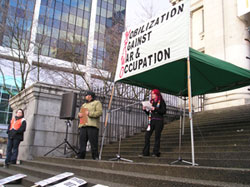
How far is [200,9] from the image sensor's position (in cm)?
2048

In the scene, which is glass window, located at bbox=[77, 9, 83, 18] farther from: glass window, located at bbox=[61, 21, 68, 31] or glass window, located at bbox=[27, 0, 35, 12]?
glass window, located at bbox=[27, 0, 35, 12]

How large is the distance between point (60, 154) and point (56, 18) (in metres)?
34.0

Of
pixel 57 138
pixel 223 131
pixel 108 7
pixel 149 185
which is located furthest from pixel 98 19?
pixel 149 185

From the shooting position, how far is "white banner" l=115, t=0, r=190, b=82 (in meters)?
6.19

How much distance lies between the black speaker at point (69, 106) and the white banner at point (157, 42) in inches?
77.9

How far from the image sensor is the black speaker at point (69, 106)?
887 centimetres

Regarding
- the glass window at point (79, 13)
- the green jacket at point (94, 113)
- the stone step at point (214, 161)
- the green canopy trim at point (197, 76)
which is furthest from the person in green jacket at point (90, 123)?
the glass window at point (79, 13)

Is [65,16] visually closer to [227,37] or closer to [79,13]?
[79,13]

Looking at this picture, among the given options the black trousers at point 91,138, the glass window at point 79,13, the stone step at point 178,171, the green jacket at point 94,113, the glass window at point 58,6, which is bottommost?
the stone step at point 178,171

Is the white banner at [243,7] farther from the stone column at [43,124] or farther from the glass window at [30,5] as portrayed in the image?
the glass window at [30,5]

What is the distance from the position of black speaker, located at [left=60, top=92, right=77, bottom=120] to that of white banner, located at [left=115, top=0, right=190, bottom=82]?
1978 mm

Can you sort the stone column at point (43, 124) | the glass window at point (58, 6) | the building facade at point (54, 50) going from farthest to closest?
the glass window at point (58, 6) → the building facade at point (54, 50) → the stone column at point (43, 124)

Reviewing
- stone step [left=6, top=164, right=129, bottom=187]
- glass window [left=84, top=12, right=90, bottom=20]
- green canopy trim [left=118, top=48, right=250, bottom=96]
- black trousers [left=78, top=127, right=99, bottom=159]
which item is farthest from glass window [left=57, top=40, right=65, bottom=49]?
glass window [left=84, top=12, right=90, bottom=20]

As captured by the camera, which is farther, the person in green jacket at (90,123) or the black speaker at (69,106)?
the black speaker at (69,106)
